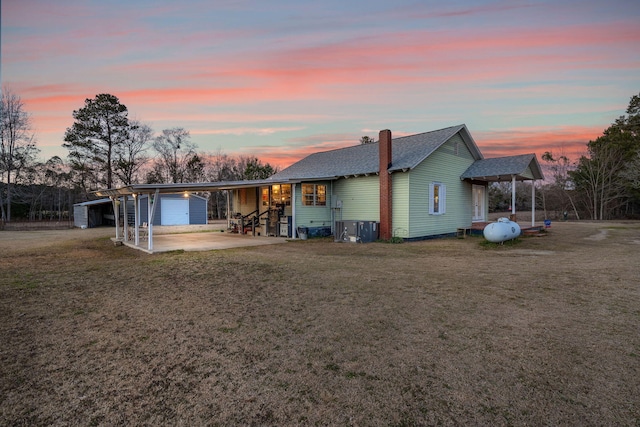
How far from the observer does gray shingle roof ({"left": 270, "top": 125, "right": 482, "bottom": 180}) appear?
1460 centimetres

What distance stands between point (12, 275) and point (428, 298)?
9790 millimetres

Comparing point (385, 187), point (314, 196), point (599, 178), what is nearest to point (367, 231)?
point (385, 187)

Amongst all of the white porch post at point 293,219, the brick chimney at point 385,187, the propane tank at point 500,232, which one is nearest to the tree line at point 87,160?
the white porch post at point 293,219

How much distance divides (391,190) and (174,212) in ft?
71.6

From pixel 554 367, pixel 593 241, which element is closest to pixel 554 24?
pixel 593 241

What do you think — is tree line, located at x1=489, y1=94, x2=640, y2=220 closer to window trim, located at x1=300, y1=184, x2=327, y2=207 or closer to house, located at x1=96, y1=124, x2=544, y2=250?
house, located at x1=96, y1=124, x2=544, y2=250

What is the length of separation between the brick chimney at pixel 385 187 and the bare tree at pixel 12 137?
34.6m

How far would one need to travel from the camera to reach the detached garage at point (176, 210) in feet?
89.7

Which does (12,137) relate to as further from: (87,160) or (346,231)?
(346,231)

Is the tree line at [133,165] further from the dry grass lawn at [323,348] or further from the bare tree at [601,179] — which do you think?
the dry grass lawn at [323,348]

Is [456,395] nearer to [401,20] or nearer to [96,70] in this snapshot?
[401,20]

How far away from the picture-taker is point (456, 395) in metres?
2.72

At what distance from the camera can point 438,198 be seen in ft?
51.5

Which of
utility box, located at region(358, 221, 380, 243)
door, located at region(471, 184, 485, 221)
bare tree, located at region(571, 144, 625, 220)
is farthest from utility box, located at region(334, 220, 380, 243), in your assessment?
bare tree, located at region(571, 144, 625, 220)
